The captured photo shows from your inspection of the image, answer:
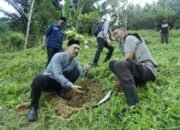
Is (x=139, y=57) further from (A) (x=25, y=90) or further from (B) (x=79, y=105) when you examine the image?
(A) (x=25, y=90)

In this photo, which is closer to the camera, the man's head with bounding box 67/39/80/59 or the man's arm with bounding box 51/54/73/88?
the man's arm with bounding box 51/54/73/88

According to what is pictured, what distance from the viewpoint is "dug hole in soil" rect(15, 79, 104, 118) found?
476 centimetres

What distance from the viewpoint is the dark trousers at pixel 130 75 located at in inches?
162

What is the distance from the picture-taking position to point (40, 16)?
67.5 feet

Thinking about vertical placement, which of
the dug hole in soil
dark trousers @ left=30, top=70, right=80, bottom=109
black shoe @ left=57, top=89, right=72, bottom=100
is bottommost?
the dug hole in soil

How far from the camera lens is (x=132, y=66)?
14.4 ft

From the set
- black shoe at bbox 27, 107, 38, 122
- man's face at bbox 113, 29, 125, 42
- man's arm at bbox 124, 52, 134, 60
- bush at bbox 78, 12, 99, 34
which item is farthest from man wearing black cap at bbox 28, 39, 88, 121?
bush at bbox 78, 12, 99, 34

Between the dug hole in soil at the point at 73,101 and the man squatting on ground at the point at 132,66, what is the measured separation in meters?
0.83

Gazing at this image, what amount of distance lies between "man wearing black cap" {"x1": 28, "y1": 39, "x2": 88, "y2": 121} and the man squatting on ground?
2.49 ft

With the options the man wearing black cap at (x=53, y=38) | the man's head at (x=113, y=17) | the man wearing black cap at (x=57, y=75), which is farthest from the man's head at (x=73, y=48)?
the man's head at (x=113, y=17)

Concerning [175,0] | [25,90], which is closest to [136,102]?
[25,90]

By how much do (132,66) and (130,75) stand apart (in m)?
0.21

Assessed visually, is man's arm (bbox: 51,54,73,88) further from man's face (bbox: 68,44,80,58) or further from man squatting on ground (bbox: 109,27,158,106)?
man squatting on ground (bbox: 109,27,158,106)

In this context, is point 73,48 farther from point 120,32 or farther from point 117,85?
point 117,85
